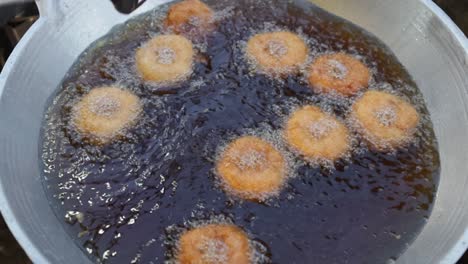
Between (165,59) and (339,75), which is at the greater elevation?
(339,75)

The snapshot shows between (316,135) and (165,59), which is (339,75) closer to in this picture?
(316,135)

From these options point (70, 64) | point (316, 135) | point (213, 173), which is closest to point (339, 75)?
point (316, 135)

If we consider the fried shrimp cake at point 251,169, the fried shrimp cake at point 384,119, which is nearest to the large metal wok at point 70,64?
the fried shrimp cake at point 384,119

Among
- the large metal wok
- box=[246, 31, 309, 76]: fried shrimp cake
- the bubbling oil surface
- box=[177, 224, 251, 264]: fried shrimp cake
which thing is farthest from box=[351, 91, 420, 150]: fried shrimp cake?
box=[177, 224, 251, 264]: fried shrimp cake

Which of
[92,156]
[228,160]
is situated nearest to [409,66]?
[228,160]

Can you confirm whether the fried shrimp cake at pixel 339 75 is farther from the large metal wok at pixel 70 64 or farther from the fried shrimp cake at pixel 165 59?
the fried shrimp cake at pixel 165 59

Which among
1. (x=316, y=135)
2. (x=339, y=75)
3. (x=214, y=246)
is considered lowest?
(x=214, y=246)
